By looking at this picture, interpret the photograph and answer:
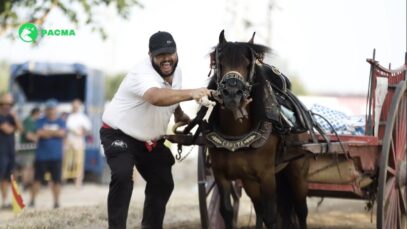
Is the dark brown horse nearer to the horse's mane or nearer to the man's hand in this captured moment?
the horse's mane

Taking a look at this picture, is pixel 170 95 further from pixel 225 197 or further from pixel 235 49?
pixel 225 197

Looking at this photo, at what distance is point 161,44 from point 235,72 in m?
0.69

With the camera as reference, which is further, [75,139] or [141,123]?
[75,139]

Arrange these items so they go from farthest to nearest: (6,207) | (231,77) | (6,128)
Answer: (6,207), (6,128), (231,77)

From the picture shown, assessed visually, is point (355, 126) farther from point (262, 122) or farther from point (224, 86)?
point (224, 86)

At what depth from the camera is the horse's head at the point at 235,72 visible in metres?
5.20

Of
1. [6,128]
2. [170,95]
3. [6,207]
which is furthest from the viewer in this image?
[6,207]

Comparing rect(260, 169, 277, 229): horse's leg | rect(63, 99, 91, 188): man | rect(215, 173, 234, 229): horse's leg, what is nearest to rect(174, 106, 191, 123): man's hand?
rect(215, 173, 234, 229): horse's leg

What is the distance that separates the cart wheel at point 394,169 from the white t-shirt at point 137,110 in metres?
1.98

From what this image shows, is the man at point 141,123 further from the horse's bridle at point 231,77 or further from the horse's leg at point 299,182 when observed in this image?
the horse's leg at point 299,182

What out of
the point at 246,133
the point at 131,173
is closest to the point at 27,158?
the point at 131,173

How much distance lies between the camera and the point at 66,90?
17953 millimetres

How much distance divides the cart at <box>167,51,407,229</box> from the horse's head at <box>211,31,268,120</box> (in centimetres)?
81

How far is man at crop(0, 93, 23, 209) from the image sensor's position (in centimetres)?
1135
